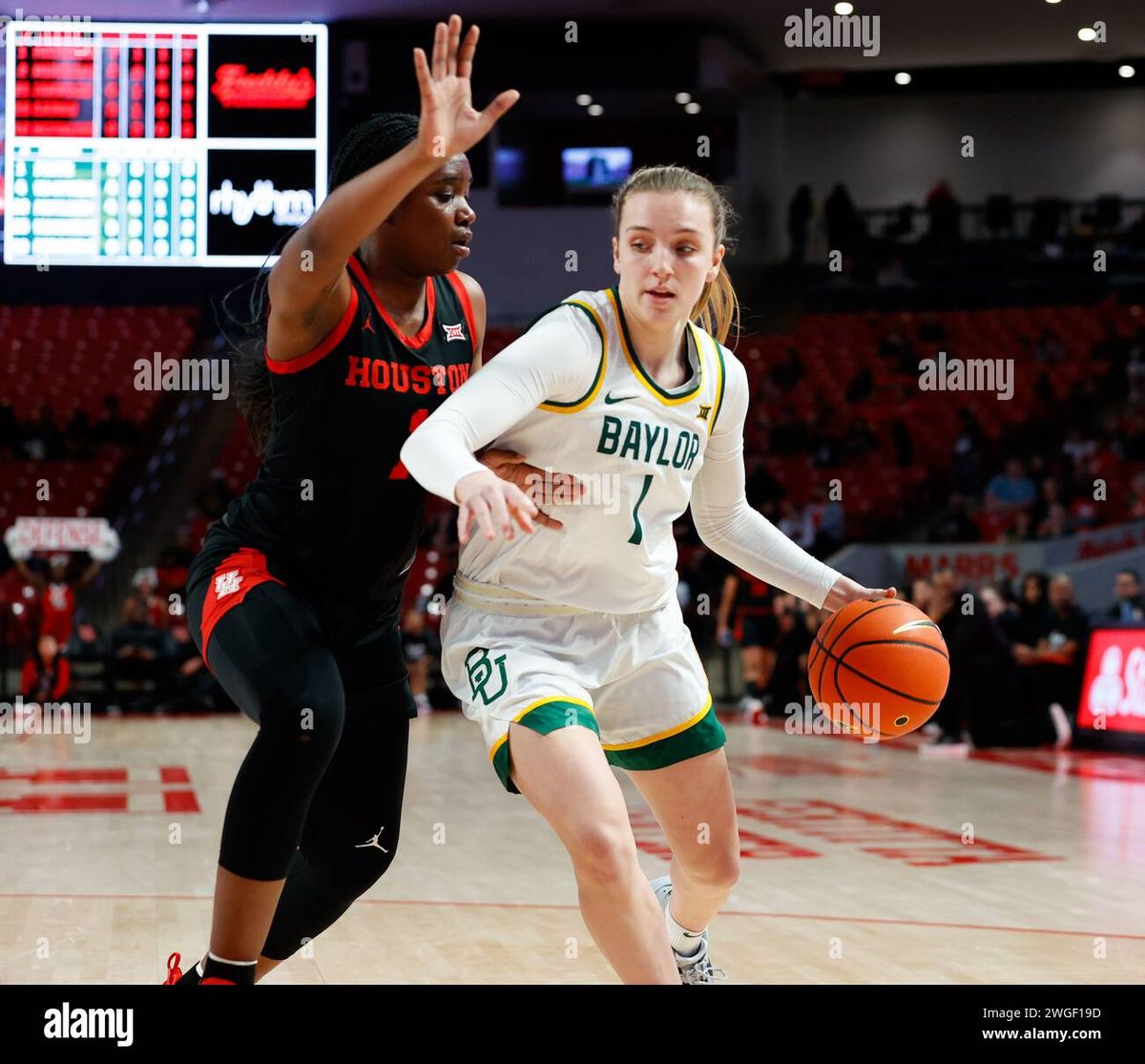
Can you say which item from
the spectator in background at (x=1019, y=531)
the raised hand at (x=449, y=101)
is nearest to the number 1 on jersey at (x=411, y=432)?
the raised hand at (x=449, y=101)

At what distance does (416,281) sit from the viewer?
10.3 feet

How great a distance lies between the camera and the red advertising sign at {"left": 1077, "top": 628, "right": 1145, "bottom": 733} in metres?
10.4

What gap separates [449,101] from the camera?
272 centimetres

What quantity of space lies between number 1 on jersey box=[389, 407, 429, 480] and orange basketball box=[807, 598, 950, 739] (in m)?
1.11

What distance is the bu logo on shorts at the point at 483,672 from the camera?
3.01 m

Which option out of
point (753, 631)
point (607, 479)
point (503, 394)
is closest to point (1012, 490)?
point (753, 631)

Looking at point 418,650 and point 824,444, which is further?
point 824,444

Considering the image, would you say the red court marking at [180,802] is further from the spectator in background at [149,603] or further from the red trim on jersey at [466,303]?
the spectator in background at [149,603]

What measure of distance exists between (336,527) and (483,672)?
42cm

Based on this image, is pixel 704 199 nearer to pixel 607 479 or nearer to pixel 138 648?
pixel 607 479

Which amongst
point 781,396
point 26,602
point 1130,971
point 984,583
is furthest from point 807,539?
point 1130,971
